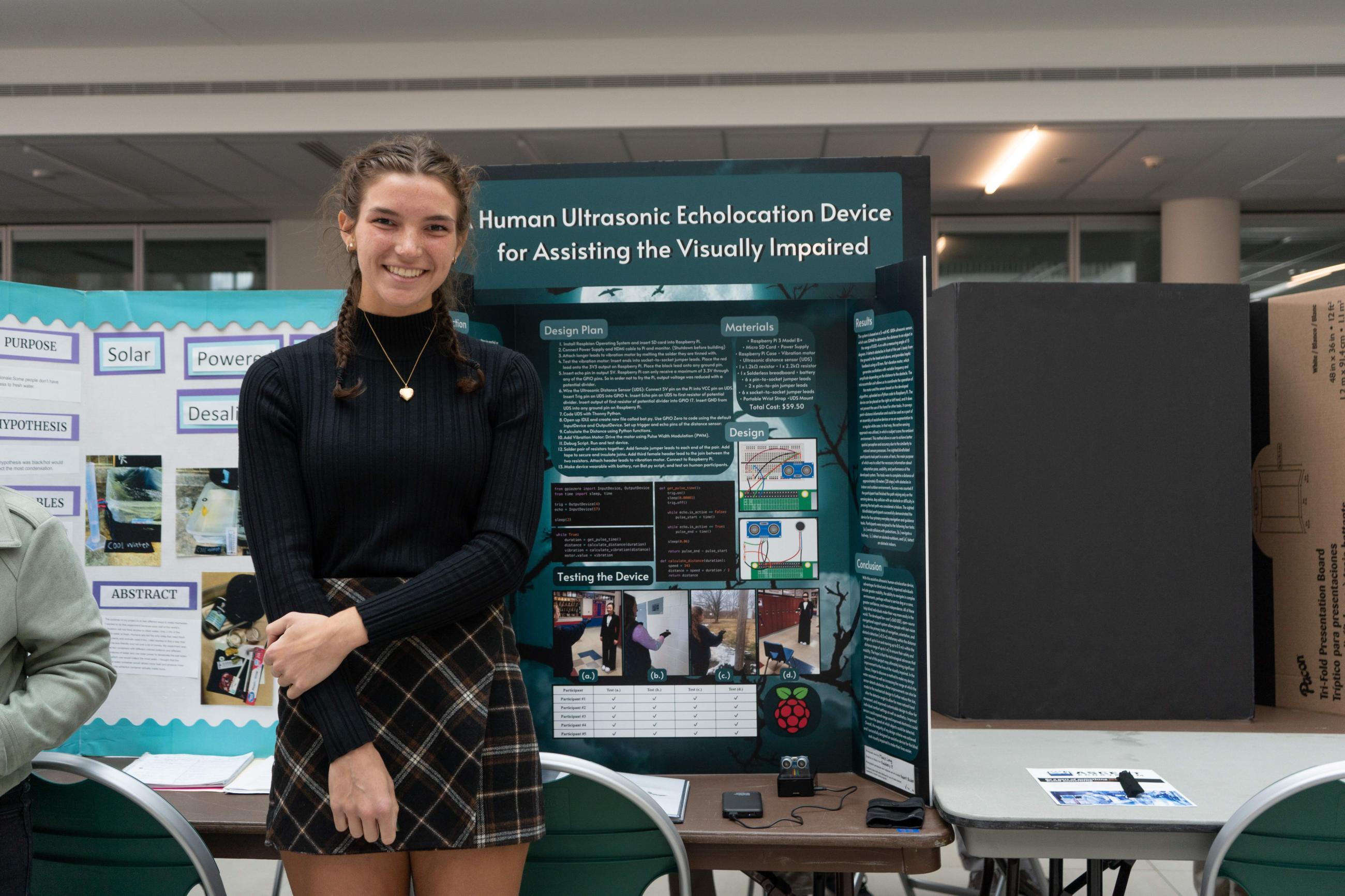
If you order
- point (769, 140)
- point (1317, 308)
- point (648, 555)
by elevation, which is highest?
point (769, 140)

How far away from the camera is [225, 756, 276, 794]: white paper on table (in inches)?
64.5

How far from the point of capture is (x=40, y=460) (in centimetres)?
184

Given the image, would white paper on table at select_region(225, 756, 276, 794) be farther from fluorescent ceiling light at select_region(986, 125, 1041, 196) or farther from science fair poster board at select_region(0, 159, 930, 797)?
fluorescent ceiling light at select_region(986, 125, 1041, 196)

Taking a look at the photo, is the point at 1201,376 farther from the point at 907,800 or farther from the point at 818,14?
the point at 818,14

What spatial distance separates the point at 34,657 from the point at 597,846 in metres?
0.87

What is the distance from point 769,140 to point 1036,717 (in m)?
4.39

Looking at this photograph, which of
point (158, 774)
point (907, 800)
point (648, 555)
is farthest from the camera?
point (648, 555)

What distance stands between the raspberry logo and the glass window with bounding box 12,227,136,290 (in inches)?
299

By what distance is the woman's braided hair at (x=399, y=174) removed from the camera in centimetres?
113

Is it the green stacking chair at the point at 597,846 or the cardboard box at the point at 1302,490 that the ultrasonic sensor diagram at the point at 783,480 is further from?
the cardboard box at the point at 1302,490

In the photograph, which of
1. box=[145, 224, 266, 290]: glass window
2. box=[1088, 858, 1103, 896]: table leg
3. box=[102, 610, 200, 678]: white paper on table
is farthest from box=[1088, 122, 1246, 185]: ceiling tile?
box=[145, 224, 266, 290]: glass window

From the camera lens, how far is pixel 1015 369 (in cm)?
196

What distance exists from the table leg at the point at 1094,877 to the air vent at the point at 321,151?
17.9 feet

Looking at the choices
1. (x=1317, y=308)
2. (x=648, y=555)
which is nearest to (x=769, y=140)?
(x=1317, y=308)
